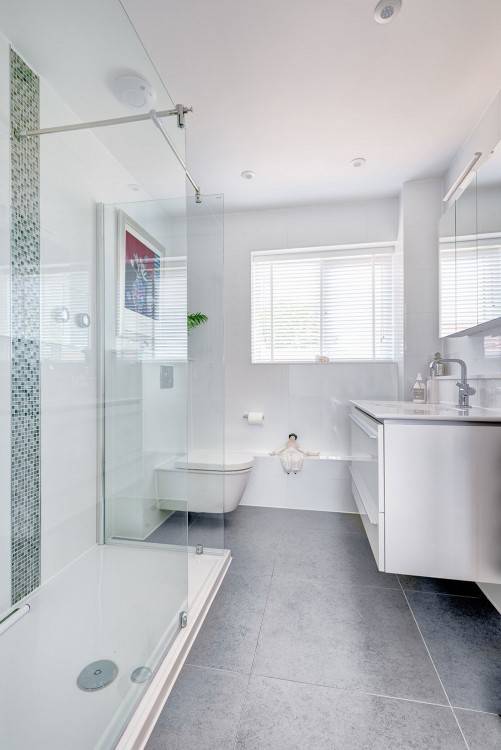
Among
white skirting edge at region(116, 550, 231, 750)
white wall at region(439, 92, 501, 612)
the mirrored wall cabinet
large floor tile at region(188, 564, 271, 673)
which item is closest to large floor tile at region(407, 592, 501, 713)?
white wall at region(439, 92, 501, 612)

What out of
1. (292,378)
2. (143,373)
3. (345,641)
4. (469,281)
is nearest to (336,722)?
(345,641)

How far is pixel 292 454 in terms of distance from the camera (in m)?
2.93

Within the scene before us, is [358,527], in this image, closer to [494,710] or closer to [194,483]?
[194,483]

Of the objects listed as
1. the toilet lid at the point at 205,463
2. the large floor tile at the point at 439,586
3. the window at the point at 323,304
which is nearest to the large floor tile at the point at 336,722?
the large floor tile at the point at 439,586

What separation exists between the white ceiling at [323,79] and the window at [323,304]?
0.70m

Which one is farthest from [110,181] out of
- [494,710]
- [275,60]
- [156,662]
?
[494,710]

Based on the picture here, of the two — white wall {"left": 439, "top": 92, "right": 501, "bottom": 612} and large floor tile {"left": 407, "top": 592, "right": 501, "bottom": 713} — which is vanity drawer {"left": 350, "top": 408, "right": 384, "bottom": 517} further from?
white wall {"left": 439, "top": 92, "right": 501, "bottom": 612}

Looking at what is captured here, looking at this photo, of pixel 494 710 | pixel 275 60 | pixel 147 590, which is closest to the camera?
pixel 494 710

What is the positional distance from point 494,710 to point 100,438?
188 centimetres

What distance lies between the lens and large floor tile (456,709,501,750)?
3.53 feet

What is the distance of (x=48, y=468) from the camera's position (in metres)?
1.60

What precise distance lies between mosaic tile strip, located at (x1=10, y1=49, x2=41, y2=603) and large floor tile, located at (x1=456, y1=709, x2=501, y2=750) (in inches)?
61.0

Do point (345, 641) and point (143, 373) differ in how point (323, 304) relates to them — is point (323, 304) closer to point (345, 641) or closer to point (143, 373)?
point (143, 373)

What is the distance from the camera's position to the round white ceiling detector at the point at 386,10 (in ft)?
4.73
